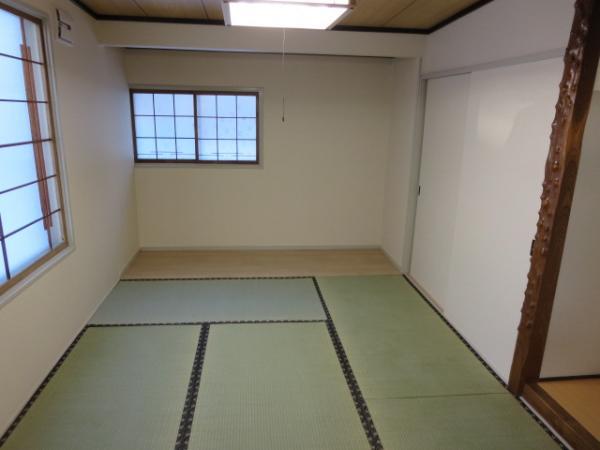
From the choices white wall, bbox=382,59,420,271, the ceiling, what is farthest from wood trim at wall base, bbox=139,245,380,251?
the ceiling

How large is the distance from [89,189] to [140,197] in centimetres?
168

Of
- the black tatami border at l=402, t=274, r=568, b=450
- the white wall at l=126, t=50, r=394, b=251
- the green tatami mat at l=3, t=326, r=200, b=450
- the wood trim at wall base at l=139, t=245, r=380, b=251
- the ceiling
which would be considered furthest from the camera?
the wood trim at wall base at l=139, t=245, r=380, b=251

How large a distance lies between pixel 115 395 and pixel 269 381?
3.22ft

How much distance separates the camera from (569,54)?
2277 millimetres

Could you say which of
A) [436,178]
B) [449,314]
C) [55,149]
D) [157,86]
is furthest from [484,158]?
[157,86]

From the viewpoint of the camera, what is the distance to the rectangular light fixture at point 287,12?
1960 millimetres

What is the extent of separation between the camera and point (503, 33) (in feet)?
9.69

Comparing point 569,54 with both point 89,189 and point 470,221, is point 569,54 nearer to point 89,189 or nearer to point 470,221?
point 470,221

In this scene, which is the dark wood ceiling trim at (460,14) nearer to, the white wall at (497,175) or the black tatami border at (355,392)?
the white wall at (497,175)

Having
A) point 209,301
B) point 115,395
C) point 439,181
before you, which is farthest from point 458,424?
point 209,301

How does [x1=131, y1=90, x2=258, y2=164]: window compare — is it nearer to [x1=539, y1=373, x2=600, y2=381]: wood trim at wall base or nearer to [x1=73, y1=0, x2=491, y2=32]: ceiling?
[x1=73, y1=0, x2=491, y2=32]: ceiling


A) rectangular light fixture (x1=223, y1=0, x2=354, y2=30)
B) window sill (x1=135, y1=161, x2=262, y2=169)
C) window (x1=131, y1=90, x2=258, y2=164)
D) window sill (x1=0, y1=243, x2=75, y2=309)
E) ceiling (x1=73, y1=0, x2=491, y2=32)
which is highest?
ceiling (x1=73, y1=0, x2=491, y2=32)

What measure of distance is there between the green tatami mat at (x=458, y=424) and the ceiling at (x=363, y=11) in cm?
286

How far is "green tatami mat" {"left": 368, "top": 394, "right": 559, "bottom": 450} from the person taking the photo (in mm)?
2354
